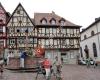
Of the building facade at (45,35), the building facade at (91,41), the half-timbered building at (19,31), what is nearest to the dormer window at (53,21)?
the building facade at (45,35)

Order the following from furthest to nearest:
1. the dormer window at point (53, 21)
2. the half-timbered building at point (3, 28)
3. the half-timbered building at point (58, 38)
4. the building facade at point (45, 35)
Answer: the dormer window at point (53, 21) < the half-timbered building at point (58, 38) < the building facade at point (45, 35) < the half-timbered building at point (3, 28)

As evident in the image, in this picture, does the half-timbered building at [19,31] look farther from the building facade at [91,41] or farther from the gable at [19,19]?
the building facade at [91,41]

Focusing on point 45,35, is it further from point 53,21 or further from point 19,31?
point 19,31

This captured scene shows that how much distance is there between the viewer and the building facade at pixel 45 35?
4451cm

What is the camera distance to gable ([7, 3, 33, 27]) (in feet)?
147

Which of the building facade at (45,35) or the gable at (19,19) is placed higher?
the gable at (19,19)

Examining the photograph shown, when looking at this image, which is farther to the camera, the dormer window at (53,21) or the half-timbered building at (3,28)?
the dormer window at (53,21)

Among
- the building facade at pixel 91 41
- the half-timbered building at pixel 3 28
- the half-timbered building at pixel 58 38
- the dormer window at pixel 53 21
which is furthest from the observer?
the dormer window at pixel 53 21

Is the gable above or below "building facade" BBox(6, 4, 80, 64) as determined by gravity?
above

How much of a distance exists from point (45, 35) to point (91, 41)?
10.9 meters

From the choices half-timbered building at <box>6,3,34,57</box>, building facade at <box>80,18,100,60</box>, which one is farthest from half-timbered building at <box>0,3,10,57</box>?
building facade at <box>80,18,100,60</box>

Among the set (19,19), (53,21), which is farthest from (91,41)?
(19,19)

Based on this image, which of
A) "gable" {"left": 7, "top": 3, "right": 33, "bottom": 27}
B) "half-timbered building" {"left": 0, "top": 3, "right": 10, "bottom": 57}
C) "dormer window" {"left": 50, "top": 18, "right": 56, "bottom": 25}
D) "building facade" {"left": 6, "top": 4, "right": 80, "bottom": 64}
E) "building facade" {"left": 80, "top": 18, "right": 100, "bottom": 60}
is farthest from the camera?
"dormer window" {"left": 50, "top": 18, "right": 56, "bottom": 25}

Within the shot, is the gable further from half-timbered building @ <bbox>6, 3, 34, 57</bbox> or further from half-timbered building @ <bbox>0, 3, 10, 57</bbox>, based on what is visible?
half-timbered building @ <bbox>0, 3, 10, 57</bbox>
